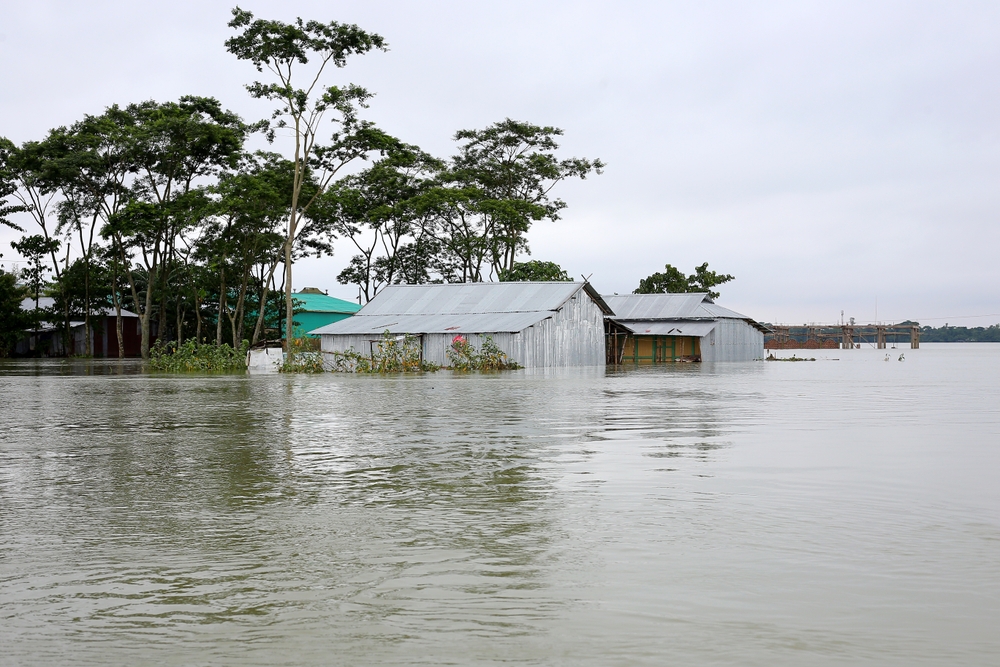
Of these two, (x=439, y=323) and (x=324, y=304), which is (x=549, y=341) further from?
(x=324, y=304)

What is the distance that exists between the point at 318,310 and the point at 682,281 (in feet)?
97.1

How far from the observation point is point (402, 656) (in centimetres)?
424

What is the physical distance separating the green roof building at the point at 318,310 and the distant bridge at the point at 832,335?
171 feet

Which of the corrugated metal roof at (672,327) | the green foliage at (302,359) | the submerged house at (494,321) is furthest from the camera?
the corrugated metal roof at (672,327)

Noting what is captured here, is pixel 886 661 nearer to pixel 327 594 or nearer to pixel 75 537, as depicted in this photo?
pixel 327 594

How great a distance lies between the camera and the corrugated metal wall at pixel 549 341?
45.2 meters

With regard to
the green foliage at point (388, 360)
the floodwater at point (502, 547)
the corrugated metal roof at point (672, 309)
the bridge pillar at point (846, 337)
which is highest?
the corrugated metal roof at point (672, 309)

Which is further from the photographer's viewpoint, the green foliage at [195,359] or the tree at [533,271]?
the tree at [533,271]

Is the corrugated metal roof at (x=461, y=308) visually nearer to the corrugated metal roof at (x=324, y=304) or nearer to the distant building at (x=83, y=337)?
the corrugated metal roof at (x=324, y=304)

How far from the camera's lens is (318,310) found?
238 feet

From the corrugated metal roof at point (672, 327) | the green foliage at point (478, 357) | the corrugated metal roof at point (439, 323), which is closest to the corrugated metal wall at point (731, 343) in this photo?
the corrugated metal roof at point (672, 327)

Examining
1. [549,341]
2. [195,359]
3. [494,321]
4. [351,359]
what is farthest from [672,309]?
[195,359]

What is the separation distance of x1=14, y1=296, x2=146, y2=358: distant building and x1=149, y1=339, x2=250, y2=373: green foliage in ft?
95.4

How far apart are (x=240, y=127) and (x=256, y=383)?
30772 millimetres
